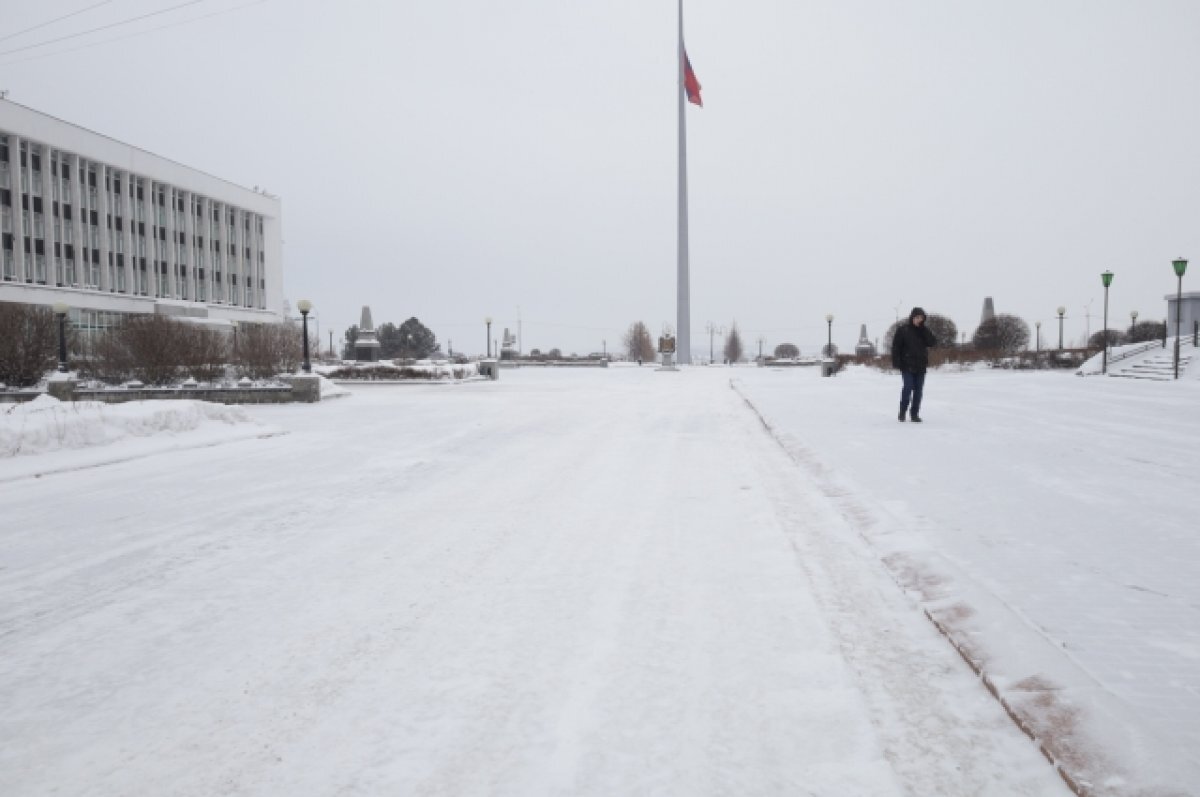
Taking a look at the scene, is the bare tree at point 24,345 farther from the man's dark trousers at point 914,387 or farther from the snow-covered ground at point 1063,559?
the man's dark trousers at point 914,387

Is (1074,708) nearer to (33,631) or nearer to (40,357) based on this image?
(33,631)

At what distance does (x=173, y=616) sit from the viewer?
421 cm

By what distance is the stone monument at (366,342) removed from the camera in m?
47.8

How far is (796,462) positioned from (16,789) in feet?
27.9

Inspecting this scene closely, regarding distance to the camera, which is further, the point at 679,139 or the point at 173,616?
the point at 679,139

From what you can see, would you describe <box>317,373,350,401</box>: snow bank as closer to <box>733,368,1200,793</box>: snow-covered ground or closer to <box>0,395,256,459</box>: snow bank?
<box>0,395,256,459</box>: snow bank

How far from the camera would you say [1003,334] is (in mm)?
59250

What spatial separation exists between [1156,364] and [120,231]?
2839 inches

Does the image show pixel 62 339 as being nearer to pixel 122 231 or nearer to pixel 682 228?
pixel 682 228

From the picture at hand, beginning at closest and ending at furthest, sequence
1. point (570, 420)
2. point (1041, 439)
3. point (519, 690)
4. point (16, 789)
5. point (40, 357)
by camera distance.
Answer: point (16, 789) → point (519, 690) → point (1041, 439) → point (570, 420) → point (40, 357)

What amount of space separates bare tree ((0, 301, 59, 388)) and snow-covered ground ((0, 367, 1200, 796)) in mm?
19316

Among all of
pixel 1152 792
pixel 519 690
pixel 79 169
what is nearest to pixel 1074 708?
pixel 1152 792

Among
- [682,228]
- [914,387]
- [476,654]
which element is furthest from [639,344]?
[476,654]

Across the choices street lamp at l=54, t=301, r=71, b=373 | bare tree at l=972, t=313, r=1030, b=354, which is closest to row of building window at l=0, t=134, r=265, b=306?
street lamp at l=54, t=301, r=71, b=373
